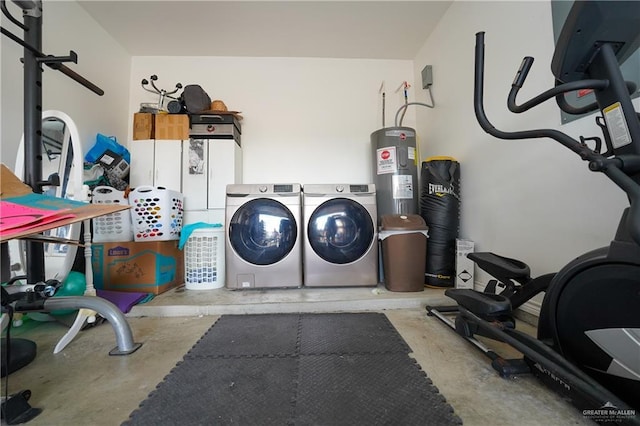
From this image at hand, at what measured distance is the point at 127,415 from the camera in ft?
2.42

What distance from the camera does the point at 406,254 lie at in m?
1.74

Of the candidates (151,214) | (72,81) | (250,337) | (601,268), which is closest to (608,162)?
(601,268)

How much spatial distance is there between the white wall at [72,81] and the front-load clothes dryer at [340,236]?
2.04 meters

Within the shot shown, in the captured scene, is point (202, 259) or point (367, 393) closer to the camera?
point (367, 393)

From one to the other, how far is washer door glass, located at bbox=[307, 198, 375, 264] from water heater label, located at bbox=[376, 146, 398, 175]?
1.77ft

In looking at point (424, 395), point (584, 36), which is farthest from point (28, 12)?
point (424, 395)

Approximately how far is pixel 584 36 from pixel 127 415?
1.78 metres

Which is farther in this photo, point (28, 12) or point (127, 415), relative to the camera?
point (28, 12)

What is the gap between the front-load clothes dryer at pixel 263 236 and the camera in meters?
1.83

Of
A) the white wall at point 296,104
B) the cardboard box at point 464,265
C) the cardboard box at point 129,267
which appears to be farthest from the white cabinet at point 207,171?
the cardboard box at point 464,265

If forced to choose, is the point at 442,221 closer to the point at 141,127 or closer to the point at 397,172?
the point at 397,172

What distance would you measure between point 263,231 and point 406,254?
3.70ft

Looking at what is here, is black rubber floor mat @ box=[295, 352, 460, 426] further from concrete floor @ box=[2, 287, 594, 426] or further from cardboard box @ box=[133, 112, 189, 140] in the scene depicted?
cardboard box @ box=[133, 112, 189, 140]

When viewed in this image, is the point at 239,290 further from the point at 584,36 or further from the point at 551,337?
the point at 584,36
